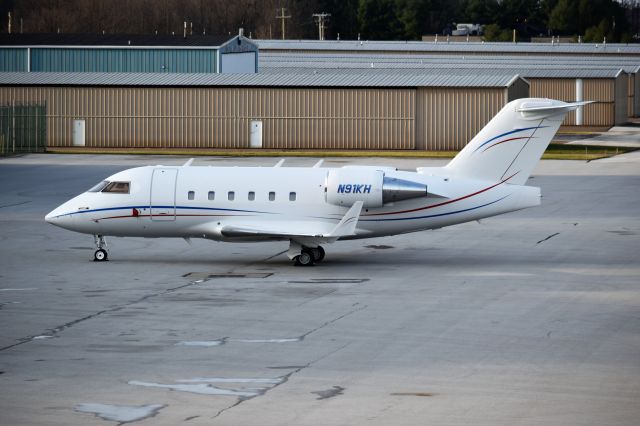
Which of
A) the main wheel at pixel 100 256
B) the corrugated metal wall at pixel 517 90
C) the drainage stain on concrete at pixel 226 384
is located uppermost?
the corrugated metal wall at pixel 517 90

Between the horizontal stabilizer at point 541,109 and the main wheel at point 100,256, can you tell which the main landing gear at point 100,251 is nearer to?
the main wheel at point 100,256

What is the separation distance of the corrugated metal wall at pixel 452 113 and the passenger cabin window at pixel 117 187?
163 feet

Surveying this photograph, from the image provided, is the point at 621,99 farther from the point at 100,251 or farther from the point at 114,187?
the point at 114,187

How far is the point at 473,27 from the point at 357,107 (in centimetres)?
11625

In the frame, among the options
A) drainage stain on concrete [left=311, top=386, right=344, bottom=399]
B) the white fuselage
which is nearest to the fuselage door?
the white fuselage

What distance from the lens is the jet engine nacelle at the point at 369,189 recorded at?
35406 mm

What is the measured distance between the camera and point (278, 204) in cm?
3597

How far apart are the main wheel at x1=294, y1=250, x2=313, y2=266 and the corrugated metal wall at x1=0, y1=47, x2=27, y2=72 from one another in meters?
67.2

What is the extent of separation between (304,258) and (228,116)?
51.8 m

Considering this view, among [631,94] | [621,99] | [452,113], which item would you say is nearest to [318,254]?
[452,113]

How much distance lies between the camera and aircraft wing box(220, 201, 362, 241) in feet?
115

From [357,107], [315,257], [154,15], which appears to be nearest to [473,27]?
[154,15]

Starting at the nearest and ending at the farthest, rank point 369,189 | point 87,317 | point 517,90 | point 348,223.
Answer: point 87,317, point 348,223, point 369,189, point 517,90

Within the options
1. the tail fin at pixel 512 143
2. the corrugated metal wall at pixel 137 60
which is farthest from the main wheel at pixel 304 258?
the corrugated metal wall at pixel 137 60
